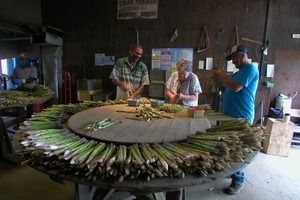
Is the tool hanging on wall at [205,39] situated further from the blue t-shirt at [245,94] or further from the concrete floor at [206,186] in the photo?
the concrete floor at [206,186]

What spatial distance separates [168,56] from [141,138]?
3.63 m

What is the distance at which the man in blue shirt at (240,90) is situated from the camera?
2340 mm

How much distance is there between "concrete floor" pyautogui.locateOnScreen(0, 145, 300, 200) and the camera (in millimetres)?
2512

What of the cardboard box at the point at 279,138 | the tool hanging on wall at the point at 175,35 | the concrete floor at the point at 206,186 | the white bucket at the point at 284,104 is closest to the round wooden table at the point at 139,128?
the concrete floor at the point at 206,186

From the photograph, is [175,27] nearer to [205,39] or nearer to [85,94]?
[205,39]

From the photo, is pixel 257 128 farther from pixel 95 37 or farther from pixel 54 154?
pixel 95 37

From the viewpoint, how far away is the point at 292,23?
4.24 metres

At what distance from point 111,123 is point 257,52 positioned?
3.92 metres

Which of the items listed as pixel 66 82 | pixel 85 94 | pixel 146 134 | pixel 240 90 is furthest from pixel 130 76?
pixel 66 82

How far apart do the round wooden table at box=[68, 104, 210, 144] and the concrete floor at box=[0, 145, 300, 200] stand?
106cm

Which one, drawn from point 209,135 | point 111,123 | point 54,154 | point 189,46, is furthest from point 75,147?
point 189,46

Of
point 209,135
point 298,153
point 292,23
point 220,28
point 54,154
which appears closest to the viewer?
point 54,154

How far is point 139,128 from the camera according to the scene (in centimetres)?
169

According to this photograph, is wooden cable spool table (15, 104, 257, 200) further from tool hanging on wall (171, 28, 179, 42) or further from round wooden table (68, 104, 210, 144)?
tool hanging on wall (171, 28, 179, 42)
